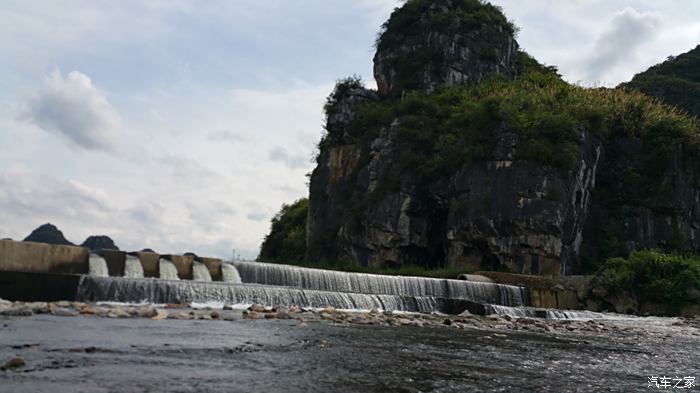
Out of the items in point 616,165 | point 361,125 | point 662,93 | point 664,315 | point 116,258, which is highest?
point 662,93

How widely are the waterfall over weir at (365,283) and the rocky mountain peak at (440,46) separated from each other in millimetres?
21942

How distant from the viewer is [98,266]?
18250 mm

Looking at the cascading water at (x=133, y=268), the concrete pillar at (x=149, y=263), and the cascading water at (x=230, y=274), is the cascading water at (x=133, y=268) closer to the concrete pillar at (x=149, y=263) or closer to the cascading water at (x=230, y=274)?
the concrete pillar at (x=149, y=263)

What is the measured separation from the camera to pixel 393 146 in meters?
38.2

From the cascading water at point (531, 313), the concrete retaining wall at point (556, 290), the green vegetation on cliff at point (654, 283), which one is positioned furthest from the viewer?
the concrete retaining wall at point (556, 290)

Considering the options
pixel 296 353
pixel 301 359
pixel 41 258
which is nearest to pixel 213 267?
pixel 41 258

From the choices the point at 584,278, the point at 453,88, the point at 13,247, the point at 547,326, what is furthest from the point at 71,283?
the point at 453,88

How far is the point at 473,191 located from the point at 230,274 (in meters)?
15.9

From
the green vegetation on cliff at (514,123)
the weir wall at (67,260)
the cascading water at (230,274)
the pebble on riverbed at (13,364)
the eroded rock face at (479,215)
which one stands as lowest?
the pebble on riverbed at (13,364)

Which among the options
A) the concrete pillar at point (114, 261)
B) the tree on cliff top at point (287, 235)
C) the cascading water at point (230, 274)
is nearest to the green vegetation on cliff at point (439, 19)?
the tree on cliff top at point (287, 235)

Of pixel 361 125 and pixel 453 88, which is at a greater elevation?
pixel 453 88

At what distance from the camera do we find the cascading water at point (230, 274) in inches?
819

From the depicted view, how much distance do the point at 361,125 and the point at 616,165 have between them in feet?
53.8

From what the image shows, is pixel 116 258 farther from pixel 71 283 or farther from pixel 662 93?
pixel 662 93
